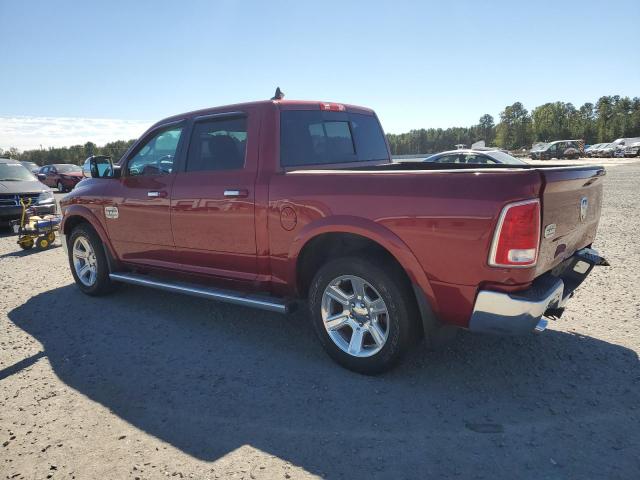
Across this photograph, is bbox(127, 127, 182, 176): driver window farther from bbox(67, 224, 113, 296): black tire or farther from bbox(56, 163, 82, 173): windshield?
bbox(56, 163, 82, 173): windshield

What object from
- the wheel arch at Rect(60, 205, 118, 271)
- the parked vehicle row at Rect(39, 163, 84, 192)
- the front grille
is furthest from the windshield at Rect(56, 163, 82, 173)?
the wheel arch at Rect(60, 205, 118, 271)

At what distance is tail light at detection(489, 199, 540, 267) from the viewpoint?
2.56 meters

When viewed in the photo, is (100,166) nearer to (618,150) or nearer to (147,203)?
(147,203)

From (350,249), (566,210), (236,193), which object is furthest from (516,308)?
(236,193)

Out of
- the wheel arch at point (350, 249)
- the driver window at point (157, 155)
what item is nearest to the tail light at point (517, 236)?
the wheel arch at point (350, 249)

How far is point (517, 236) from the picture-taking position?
259 centimetres

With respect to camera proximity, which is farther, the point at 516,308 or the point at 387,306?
the point at 387,306

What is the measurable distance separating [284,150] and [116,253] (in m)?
2.54

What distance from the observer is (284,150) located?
3.80 meters

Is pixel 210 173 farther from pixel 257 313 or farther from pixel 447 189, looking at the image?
pixel 447 189

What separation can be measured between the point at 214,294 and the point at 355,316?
1330 mm

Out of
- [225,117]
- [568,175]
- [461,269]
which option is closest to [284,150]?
[225,117]

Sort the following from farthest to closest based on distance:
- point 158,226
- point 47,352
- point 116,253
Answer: point 116,253, point 158,226, point 47,352

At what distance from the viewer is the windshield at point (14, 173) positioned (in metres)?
11.2
